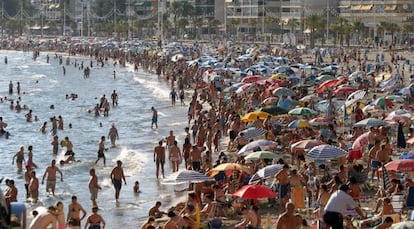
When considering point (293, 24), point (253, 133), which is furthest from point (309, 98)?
point (293, 24)

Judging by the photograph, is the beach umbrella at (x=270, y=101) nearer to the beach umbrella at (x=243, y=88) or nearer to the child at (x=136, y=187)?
the beach umbrella at (x=243, y=88)

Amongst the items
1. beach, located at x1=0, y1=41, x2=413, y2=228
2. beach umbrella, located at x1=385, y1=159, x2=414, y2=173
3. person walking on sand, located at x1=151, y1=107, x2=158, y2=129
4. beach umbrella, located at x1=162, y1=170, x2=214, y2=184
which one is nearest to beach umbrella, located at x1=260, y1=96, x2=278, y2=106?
beach, located at x1=0, y1=41, x2=413, y2=228

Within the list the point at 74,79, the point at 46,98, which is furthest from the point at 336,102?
the point at 74,79

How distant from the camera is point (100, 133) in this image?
1242 inches

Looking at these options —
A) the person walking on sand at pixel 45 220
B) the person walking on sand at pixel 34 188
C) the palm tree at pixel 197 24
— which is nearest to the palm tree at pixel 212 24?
the palm tree at pixel 197 24

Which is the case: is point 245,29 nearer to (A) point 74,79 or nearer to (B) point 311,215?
(A) point 74,79

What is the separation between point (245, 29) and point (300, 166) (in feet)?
297

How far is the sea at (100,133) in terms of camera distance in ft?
60.6

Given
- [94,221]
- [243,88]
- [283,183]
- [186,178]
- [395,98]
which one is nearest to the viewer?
[94,221]

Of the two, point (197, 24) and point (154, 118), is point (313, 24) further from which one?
point (154, 118)

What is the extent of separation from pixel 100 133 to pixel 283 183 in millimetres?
17760

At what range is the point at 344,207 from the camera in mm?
10508

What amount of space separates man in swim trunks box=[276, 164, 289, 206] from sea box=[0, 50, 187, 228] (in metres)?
2.90

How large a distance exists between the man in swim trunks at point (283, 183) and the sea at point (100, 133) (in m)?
2.90
